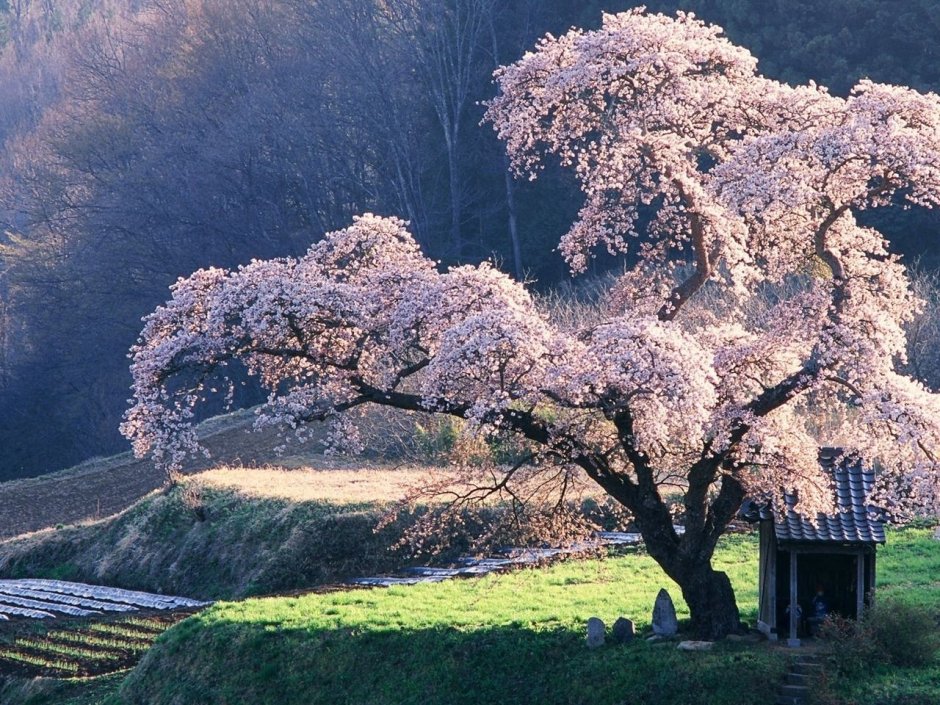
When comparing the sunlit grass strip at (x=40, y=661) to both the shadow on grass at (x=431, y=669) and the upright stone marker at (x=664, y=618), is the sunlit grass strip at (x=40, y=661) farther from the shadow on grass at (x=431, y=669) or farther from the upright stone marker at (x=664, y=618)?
the upright stone marker at (x=664, y=618)

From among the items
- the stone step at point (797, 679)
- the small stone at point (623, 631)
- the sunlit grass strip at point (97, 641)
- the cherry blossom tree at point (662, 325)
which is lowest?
the sunlit grass strip at point (97, 641)

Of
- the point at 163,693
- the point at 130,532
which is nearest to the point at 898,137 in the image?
the point at 163,693

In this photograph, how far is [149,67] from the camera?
241ft

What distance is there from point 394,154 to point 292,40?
35.8 feet

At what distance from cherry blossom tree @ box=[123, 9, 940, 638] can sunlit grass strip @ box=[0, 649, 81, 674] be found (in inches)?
310

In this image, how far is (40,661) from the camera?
26203 millimetres

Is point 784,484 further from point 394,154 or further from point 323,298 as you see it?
point 394,154

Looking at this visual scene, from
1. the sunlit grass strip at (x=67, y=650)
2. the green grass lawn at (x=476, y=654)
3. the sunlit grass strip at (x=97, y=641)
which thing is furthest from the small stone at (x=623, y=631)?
the sunlit grass strip at (x=67, y=650)

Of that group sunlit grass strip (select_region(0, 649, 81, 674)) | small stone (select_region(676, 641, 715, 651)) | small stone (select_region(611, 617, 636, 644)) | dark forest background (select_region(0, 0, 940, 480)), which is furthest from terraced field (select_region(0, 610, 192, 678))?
dark forest background (select_region(0, 0, 940, 480))

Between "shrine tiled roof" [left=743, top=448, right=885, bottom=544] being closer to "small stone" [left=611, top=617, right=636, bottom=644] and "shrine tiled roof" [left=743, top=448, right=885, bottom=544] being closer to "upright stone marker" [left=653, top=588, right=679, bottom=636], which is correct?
"upright stone marker" [left=653, top=588, right=679, bottom=636]

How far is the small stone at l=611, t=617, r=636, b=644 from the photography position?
67.8 feet

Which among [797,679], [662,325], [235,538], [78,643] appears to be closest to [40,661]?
[78,643]

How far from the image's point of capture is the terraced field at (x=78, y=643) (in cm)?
2570

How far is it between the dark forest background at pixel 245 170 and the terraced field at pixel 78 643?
3051 cm
